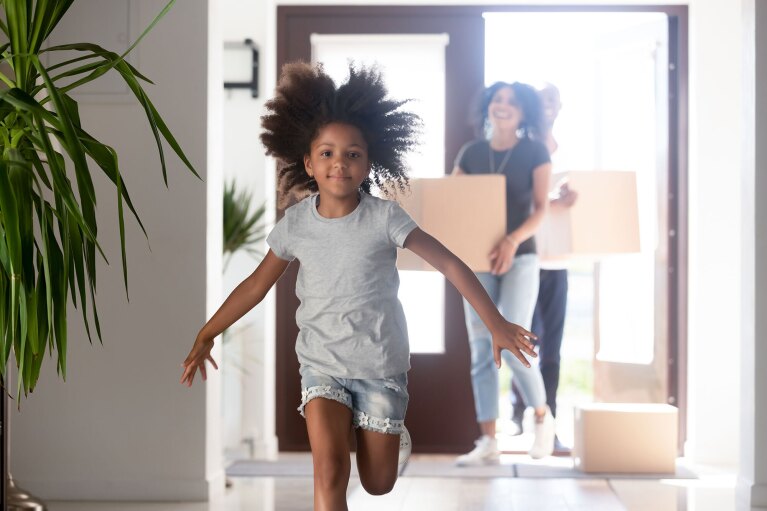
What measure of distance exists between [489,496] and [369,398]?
1.44 m

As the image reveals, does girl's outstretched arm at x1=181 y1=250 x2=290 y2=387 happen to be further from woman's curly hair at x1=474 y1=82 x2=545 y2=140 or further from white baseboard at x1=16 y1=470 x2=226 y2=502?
woman's curly hair at x1=474 y1=82 x2=545 y2=140

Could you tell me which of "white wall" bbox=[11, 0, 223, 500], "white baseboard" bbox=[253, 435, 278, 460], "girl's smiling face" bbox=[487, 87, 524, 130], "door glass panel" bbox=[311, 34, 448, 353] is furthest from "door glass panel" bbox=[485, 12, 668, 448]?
"white wall" bbox=[11, 0, 223, 500]

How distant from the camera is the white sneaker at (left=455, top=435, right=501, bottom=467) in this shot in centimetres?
448

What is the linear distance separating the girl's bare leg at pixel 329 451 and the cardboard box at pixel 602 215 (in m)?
Answer: 2.32

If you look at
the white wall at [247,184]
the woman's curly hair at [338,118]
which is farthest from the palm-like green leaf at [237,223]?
the woman's curly hair at [338,118]

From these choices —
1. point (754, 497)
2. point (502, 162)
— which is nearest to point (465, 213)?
point (502, 162)

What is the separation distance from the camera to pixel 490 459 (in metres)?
4.50

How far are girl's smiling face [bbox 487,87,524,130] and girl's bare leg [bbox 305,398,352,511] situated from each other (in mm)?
2338

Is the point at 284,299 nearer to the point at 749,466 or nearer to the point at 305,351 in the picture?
the point at 749,466

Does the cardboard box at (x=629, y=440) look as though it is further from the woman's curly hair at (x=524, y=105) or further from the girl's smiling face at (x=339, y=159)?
the girl's smiling face at (x=339, y=159)

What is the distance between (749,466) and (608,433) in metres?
0.74

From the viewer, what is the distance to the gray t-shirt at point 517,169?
177 inches

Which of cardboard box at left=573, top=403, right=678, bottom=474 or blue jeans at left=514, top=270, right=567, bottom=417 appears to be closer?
cardboard box at left=573, top=403, right=678, bottom=474

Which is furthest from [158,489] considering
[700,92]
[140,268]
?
[700,92]
